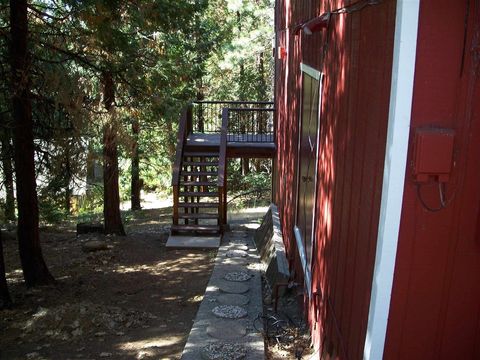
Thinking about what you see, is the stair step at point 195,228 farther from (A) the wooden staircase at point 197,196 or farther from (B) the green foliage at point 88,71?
(B) the green foliage at point 88,71

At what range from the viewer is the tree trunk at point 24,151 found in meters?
6.41

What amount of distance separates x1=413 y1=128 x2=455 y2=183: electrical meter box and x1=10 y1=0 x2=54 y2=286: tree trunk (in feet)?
17.5

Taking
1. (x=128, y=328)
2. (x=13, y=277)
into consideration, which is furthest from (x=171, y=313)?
(x=13, y=277)

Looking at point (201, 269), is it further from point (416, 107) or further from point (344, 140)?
point (416, 107)

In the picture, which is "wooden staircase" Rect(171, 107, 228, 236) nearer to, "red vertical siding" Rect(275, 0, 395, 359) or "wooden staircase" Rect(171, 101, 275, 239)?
"wooden staircase" Rect(171, 101, 275, 239)

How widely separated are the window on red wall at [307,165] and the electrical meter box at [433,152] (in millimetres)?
2243

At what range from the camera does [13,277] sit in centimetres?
803

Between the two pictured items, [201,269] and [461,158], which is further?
[201,269]

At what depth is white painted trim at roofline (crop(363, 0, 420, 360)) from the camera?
2.25 metres

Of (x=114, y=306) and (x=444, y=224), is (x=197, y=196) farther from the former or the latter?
(x=444, y=224)

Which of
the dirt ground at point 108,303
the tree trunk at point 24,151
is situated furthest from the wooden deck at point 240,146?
the tree trunk at point 24,151

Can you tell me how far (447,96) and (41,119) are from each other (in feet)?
21.6

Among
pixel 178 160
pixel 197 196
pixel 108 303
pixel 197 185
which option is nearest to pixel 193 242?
pixel 197 196

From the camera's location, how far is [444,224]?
8.05 feet
